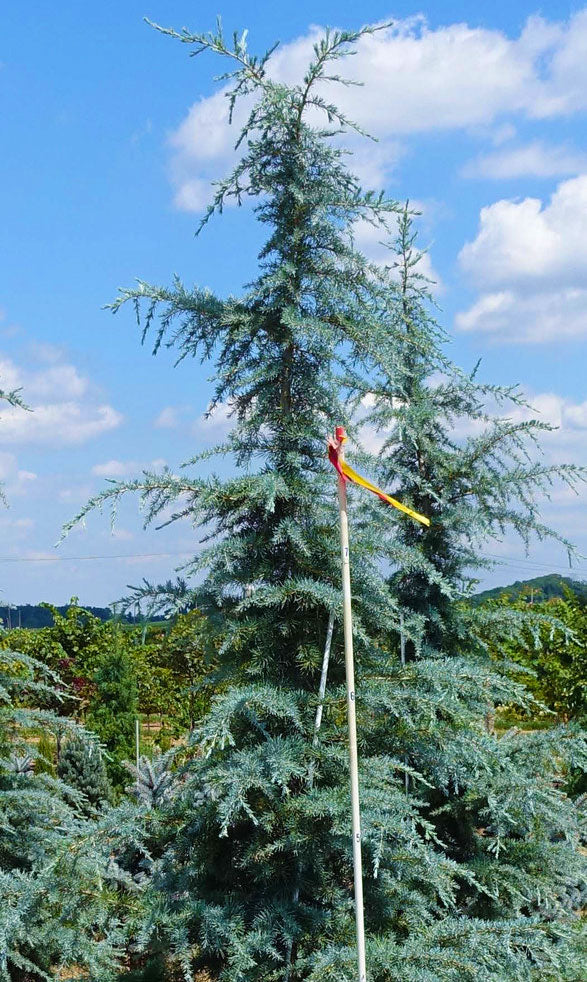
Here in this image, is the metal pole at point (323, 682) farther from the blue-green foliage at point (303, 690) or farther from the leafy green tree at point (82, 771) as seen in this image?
the leafy green tree at point (82, 771)

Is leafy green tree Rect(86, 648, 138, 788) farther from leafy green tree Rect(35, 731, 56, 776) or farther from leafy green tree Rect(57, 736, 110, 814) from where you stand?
leafy green tree Rect(57, 736, 110, 814)

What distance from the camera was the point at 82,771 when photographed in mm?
9719

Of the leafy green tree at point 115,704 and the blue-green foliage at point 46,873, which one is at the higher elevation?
the leafy green tree at point 115,704

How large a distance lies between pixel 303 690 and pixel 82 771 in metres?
5.52

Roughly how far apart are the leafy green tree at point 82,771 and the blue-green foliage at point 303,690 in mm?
4002

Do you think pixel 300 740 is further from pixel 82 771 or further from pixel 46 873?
pixel 82 771

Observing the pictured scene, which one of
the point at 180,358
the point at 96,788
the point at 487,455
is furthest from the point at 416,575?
the point at 96,788

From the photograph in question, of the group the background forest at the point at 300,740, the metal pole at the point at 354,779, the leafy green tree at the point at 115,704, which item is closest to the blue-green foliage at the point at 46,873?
the background forest at the point at 300,740

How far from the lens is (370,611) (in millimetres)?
5316

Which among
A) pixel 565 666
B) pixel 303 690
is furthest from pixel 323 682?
pixel 565 666

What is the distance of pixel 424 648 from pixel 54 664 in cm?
1112

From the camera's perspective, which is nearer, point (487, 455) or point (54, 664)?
point (487, 455)

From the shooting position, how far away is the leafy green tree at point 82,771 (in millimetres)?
9617

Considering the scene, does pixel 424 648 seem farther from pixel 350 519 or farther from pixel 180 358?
pixel 180 358
